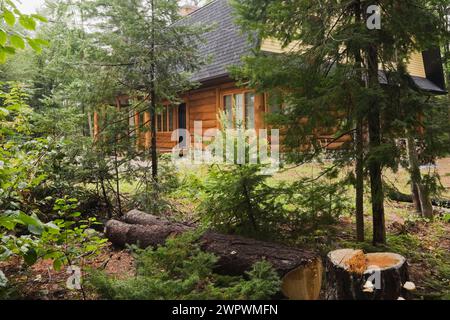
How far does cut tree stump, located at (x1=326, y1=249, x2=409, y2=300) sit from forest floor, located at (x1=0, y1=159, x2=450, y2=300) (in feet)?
1.48

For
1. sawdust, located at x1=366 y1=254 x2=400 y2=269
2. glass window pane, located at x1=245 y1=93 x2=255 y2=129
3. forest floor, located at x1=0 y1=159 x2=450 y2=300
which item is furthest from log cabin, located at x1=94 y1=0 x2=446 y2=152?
sawdust, located at x1=366 y1=254 x2=400 y2=269

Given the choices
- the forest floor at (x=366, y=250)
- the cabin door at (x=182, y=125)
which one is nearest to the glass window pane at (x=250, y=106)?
the cabin door at (x=182, y=125)

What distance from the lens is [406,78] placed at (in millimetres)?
4406

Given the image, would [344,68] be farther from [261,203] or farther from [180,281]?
[180,281]

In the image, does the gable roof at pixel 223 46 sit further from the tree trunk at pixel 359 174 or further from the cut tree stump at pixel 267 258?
the cut tree stump at pixel 267 258

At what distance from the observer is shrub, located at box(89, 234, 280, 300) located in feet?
8.87

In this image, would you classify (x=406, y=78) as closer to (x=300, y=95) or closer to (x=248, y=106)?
(x=300, y=95)

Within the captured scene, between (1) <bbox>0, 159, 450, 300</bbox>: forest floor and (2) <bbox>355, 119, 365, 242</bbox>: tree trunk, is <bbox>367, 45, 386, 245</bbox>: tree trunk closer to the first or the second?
(2) <bbox>355, 119, 365, 242</bbox>: tree trunk

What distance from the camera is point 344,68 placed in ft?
14.0

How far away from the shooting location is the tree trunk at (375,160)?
13.7 feet

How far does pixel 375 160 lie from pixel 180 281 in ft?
8.12

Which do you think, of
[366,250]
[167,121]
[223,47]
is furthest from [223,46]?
[366,250]
